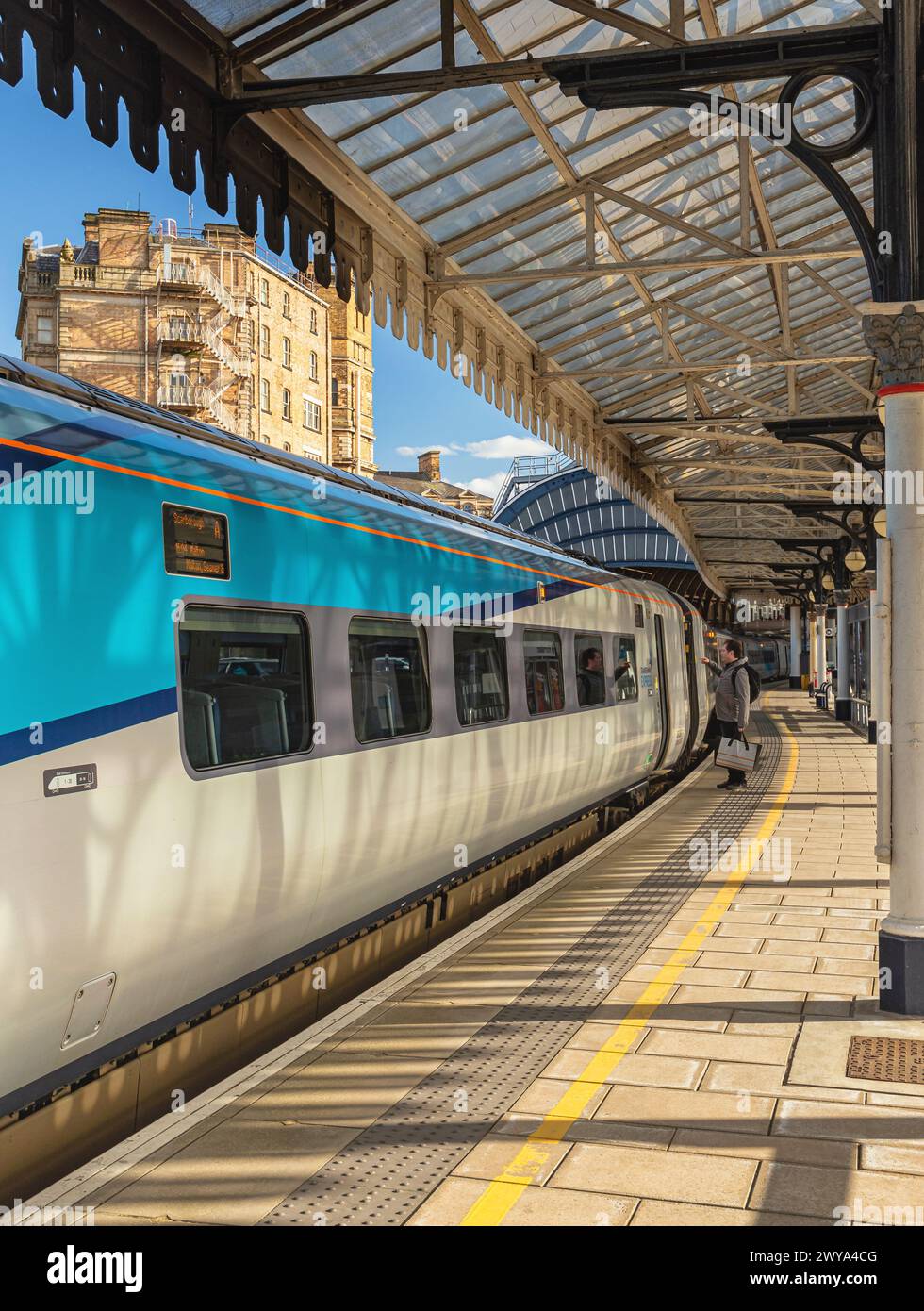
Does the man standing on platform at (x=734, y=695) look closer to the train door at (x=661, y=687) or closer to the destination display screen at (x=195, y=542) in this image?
the train door at (x=661, y=687)

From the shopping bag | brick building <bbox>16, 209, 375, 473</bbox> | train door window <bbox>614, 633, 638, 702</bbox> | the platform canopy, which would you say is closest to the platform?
the platform canopy

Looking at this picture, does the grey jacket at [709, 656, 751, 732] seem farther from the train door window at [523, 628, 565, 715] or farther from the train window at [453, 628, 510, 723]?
the train window at [453, 628, 510, 723]

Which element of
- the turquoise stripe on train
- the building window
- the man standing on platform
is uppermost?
the building window

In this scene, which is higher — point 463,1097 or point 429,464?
point 429,464

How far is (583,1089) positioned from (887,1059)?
1.37m

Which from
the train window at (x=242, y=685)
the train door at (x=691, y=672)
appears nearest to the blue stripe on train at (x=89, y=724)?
the train window at (x=242, y=685)

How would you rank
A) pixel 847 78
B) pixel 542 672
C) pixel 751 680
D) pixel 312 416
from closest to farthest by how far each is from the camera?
1. pixel 847 78
2. pixel 542 672
3. pixel 751 680
4. pixel 312 416

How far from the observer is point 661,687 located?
16.0m

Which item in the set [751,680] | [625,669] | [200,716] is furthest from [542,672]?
[751,680]

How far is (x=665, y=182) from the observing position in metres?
11.6

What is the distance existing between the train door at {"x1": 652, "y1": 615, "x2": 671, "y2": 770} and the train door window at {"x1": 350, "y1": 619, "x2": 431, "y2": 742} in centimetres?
863

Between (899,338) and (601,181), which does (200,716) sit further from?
(601,181)

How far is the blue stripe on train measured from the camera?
3703 mm
